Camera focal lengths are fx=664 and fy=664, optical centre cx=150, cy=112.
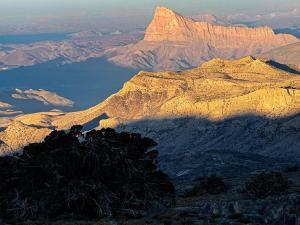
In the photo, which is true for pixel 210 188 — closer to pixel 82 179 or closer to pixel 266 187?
pixel 266 187

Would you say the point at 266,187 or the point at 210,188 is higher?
the point at 266,187

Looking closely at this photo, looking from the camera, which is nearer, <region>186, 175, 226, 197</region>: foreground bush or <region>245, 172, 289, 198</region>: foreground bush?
<region>245, 172, 289, 198</region>: foreground bush

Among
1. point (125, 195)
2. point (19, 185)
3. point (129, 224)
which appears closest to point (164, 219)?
point (129, 224)

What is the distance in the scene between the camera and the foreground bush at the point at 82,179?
166 ft

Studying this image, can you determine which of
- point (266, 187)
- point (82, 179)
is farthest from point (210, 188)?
point (82, 179)

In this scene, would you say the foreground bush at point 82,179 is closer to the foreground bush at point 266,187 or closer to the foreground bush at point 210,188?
the foreground bush at point 266,187

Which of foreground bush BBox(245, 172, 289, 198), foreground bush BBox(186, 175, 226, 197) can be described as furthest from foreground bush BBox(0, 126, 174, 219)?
foreground bush BBox(186, 175, 226, 197)

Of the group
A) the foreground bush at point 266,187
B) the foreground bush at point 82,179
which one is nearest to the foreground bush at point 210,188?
→ the foreground bush at point 266,187

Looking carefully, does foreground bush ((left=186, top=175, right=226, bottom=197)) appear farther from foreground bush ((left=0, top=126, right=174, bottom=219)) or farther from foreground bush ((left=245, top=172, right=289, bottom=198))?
foreground bush ((left=0, top=126, right=174, bottom=219))

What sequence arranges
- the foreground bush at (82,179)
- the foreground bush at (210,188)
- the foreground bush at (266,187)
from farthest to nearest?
the foreground bush at (210,188) < the foreground bush at (266,187) < the foreground bush at (82,179)

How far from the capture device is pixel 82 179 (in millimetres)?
51781

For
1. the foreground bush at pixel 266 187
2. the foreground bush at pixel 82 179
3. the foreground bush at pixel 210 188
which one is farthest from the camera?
the foreground bush at pixel 210 188

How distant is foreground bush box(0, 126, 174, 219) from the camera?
5072cm

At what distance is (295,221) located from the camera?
1751 inches
